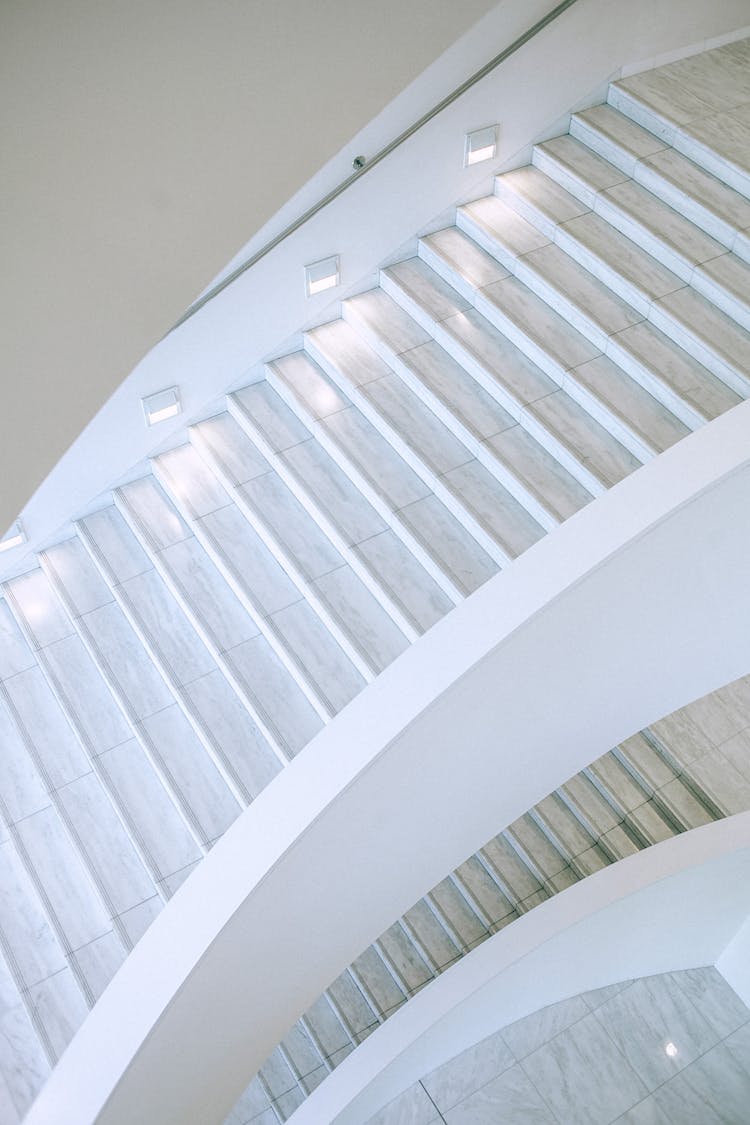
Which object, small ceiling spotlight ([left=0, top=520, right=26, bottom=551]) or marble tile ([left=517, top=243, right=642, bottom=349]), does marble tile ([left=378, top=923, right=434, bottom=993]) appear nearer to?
small ceiling spotlight ([left=0, top=520, right=26, bottom=551])

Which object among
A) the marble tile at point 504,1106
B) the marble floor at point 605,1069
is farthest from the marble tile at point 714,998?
the marble tile at point 504,1106

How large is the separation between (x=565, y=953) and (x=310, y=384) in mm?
3700

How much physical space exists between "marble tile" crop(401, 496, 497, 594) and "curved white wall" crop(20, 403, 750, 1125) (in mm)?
1354

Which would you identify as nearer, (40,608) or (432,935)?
(432,935)

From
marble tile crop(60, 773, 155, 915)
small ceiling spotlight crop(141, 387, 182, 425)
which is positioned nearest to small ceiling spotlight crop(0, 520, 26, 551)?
small ceiling spotlight crop(141, 387, 182, 425)

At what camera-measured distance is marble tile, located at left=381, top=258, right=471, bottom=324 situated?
6395 mm

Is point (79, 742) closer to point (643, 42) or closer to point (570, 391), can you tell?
point (570, 391)

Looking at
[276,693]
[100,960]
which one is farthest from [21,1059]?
[276,693]

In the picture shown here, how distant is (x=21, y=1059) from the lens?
523 cm

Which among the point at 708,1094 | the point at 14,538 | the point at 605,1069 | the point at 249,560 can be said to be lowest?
the point at 708,1094

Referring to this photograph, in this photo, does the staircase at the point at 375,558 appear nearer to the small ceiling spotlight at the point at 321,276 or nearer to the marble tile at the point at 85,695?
the marble tile at the point at 85,695

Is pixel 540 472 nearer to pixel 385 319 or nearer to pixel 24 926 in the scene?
pixel 385 319

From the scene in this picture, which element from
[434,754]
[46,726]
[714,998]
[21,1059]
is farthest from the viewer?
[714,998]

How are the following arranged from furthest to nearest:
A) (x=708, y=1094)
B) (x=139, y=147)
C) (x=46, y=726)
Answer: (x=708, y=1094), (x=46, y=726), (x=139, y=147)
